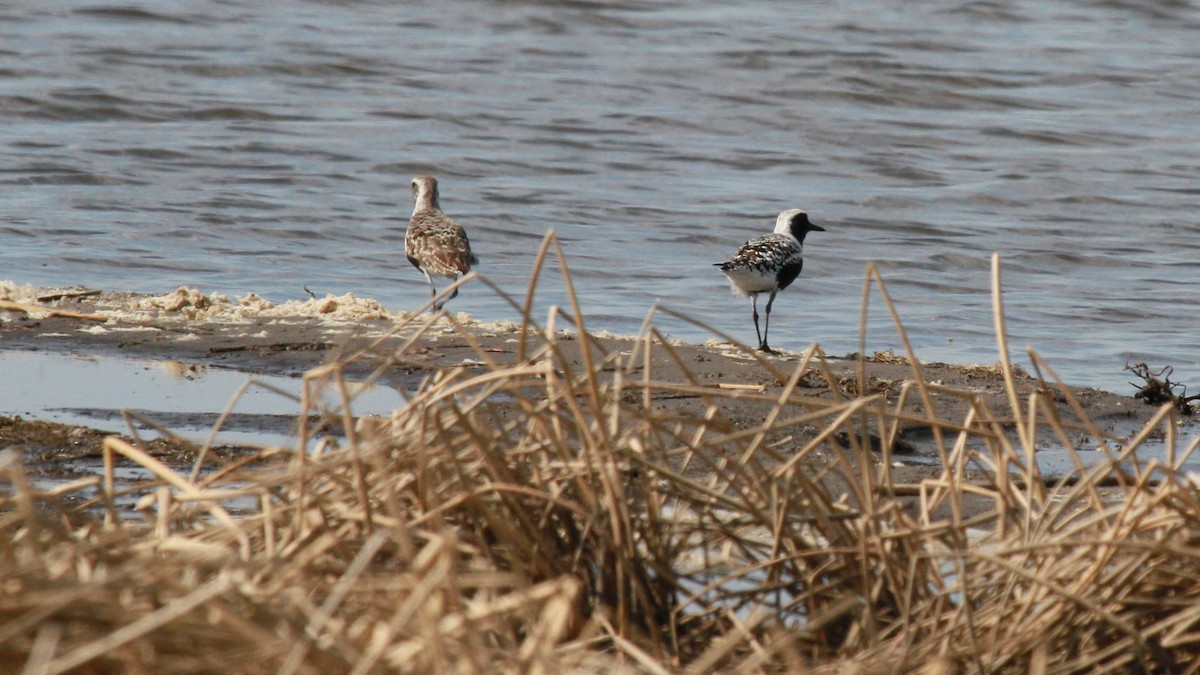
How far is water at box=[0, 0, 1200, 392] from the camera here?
37.8 feet

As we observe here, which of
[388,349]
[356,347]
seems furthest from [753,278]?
[388,349]

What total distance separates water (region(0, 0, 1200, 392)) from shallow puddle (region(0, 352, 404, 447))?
309 centimetres

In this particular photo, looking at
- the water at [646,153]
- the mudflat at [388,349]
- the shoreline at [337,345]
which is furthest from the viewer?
the water at [646,153]

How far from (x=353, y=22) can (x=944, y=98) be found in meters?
8.03

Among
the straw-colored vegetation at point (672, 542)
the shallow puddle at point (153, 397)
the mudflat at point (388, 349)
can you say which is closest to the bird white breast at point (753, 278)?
the mudflat at point (388, 349)

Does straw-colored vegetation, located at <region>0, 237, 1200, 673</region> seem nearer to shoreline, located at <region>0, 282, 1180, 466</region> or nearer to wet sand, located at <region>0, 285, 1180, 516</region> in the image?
wet sand, located at <region>0, 285, 1180, 516</region>

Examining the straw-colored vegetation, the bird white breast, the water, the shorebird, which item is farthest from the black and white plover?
the straw-colored vegetation

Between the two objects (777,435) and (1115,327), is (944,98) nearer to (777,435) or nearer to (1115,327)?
(1115,327)

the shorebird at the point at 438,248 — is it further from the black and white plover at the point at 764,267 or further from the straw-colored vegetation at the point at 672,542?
the straw-colored vegetation at the point at 672,542

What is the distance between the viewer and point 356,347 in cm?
804

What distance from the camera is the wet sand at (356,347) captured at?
24.1 feet

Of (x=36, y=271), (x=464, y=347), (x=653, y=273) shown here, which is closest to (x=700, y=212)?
(x=653, y=273)

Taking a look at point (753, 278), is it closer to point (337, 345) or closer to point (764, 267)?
point (764, 267)

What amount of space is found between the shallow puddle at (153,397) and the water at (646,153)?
3.09m
